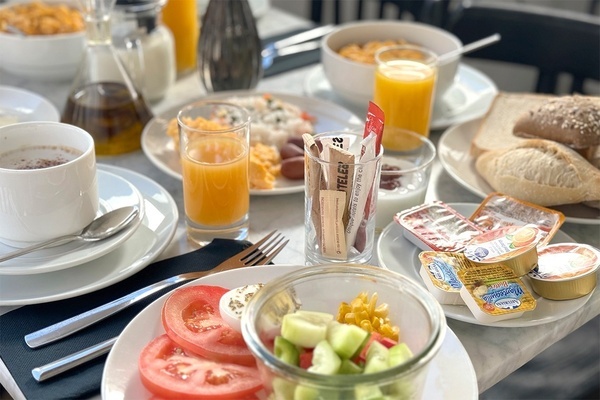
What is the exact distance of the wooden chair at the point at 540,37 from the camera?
195 centimetres

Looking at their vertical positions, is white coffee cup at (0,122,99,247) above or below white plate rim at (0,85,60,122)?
above

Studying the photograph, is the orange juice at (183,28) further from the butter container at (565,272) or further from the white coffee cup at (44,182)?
the butter container at (565,272)

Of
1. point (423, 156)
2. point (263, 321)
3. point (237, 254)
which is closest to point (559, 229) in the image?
point (423, 156)

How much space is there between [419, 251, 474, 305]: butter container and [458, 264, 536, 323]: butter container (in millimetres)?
11

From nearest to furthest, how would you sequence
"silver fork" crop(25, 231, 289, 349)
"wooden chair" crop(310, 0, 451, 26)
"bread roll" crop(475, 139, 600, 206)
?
"silver fork" crop(25, 231, 289, 349) → "bread roll" crop(475, 139, 600, 206) → "wooden chair" crop(310, 0, 451, 26)

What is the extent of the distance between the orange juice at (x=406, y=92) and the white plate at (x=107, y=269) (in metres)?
0.49

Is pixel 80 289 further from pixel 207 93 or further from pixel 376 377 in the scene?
pixel 207 93

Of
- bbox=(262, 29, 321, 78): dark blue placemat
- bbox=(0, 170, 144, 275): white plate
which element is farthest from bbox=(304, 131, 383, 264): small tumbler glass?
bbox=(262, 29, 321, 78): dark blue placemat

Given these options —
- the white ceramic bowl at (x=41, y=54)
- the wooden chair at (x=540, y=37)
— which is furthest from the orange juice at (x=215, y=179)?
the wooden chair at (x=540, y=37)

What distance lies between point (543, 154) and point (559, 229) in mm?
131

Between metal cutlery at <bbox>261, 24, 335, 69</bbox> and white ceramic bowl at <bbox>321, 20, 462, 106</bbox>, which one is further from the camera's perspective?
→ metal cutlery at <bbox>261, 24, 335, 69</bbox>

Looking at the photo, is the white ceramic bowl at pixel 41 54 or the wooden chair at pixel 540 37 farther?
the wooden chair at pixel 540 37

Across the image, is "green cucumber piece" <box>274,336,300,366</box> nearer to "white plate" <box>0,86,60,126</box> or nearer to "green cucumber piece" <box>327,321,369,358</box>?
"green cucumber piece" <box>327,321,369,358</box>

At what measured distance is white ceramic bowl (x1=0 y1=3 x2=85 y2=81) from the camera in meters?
1.71
